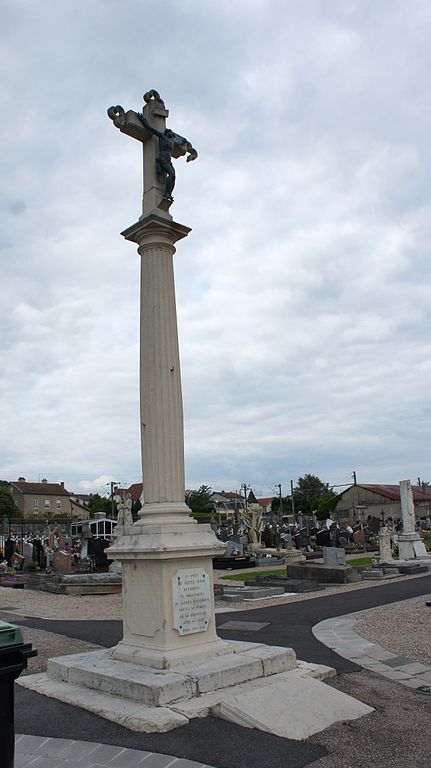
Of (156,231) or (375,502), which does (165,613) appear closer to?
(156,231)

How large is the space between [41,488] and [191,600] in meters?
98.4

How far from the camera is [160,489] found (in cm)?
641

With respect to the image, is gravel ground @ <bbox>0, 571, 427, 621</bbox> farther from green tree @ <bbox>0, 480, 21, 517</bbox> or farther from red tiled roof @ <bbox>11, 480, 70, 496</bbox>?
red tiled roof @ <bbox>11, 480, 70, 496</bbox>

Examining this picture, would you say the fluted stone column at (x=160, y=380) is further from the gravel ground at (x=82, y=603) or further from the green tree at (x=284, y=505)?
the green tree at (x=284, y=505)

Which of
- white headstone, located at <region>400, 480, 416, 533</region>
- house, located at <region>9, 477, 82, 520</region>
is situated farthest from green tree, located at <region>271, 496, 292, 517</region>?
white headstone, located at <region>400, 480, 416, 533</region>

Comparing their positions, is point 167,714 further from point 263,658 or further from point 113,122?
point 113,122

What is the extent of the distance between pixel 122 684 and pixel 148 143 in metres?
6.03

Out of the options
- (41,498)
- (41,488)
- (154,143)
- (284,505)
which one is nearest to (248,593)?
(154,143)

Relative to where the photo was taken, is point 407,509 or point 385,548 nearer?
point 385,548

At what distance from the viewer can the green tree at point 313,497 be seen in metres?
76.8

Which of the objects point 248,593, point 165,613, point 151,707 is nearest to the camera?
point 151,707

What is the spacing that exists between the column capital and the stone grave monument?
0.01 m

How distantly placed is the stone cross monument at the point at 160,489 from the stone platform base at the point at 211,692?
0.32 m

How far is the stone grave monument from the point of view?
4.98 metres
